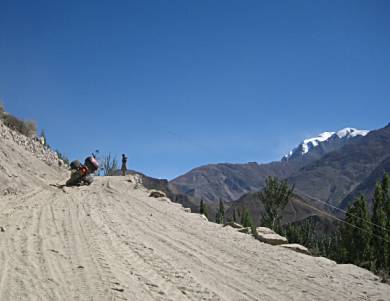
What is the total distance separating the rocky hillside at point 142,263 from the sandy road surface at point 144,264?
0.02m

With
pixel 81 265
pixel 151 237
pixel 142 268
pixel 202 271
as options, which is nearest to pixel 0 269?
pixel 81 265

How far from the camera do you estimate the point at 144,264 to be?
7.66m

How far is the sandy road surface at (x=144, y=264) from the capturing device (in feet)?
19.8

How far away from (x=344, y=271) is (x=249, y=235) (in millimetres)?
4205

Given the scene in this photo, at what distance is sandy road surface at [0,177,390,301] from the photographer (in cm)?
604

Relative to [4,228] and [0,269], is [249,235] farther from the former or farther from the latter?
[0,269]

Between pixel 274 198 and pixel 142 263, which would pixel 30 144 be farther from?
pixel 274 198

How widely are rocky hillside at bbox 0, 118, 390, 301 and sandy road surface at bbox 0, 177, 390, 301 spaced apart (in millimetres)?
18

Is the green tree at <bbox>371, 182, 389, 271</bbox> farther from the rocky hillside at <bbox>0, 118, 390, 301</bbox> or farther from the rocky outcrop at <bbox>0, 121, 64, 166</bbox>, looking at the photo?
the rocky outcrop at <bbox>0, 121, 64, 166</bbox>

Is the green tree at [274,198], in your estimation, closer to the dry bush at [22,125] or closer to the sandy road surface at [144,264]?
the dry bush at [22,125]

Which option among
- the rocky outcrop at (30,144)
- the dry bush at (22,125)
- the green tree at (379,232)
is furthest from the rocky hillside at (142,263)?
the green tree at (379,232)

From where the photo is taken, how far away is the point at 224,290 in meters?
6.74

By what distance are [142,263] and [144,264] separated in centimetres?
7

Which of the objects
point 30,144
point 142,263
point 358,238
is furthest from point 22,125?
point 358,238
